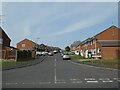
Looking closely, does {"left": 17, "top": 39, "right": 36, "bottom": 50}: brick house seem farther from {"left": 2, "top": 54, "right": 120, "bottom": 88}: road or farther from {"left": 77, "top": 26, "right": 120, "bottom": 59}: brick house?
{"left": 2, "top": 54, "right": 120, "bottom": 88}: road

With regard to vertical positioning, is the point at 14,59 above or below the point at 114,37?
below

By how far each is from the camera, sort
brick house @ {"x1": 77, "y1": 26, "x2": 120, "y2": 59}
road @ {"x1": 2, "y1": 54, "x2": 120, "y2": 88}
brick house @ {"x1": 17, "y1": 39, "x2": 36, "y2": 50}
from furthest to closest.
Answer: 1. brick house @ {"x1": 17, "y1": 39, "x2": 36, "y2": 50}
2. brick house @ {"x1": 77, "y1": 26, "x2": 120, "y2": 59}
3. road @ {"x1": 2, "y1": 54, "x2": 120, "y2": 88}

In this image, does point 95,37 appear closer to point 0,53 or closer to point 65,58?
A: point 65,58

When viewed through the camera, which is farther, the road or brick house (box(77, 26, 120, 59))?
brick house (box(77, 26, 120, 59))

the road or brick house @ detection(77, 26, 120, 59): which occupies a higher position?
brick house @ detection(77, 26, 120, 59)

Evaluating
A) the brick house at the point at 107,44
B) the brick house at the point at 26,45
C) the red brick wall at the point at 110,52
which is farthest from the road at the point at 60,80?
the brick house at the point at 26,45

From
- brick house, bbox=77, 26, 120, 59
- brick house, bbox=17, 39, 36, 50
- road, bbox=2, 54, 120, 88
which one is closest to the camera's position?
road, bbox=2, 54, 120, 88

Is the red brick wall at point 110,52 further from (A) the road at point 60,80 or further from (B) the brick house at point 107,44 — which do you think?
(A) the road at point 60,80

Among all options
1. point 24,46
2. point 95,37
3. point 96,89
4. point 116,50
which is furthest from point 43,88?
point 24,46

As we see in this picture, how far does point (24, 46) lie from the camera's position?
380ft

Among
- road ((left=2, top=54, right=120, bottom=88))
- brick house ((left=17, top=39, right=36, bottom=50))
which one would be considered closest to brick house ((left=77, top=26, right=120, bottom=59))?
road ((left=2, top=54, right=120, bottom=88))

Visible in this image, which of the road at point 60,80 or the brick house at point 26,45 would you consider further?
the brick house at point 26,45

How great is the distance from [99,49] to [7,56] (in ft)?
72.4

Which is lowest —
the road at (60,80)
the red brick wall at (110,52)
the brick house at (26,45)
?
the road at (60,80)
